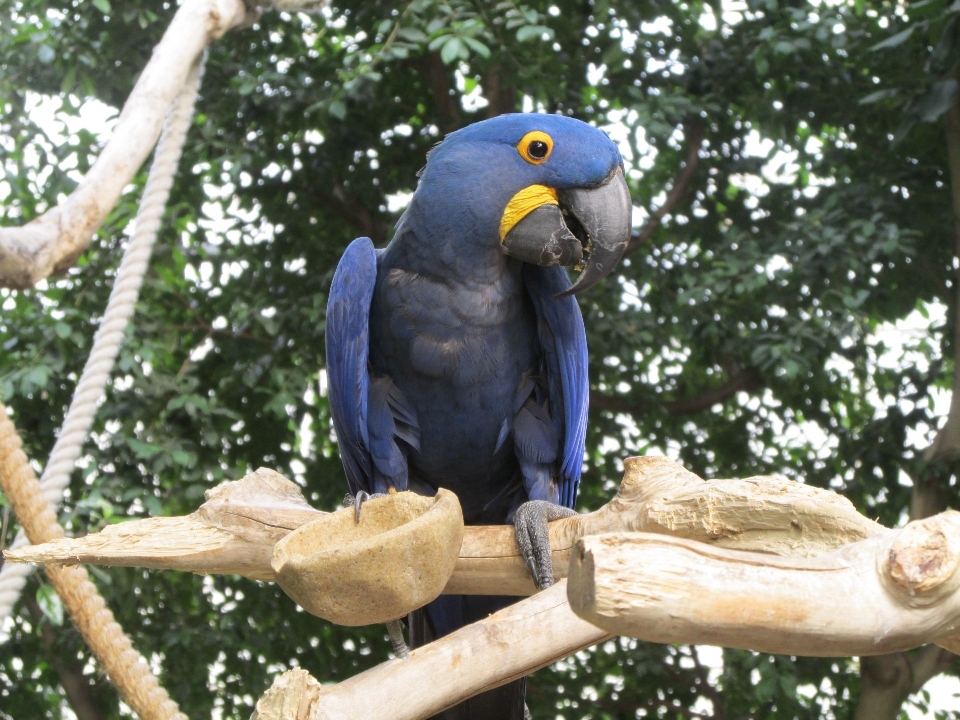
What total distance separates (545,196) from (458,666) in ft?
2.75

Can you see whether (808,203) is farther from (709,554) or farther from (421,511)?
(709,554)

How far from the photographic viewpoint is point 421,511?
4.43 feet

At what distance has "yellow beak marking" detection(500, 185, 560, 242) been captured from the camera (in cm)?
170

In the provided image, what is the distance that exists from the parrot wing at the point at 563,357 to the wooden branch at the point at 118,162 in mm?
784

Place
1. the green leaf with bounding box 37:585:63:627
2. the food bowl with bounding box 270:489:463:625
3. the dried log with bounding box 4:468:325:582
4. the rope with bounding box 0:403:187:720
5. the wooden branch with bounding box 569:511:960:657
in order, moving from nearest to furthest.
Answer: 1. the wooden branch with bounding box 569:511:960:657
2. the food bowl with bounding box 270:489:463:625
3. the dried log with bounding box 4:468:325:582
4. the rope with bounding box 0:403:187:720
5. the green leaf with bounding box 37:585:63:627

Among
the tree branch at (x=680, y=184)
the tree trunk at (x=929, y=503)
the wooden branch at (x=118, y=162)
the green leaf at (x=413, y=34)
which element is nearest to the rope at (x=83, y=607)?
the wooden branch at (x=118, y=162)

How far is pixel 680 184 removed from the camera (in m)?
3.24

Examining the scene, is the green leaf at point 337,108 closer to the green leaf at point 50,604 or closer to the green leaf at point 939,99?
the green leaf at point 50,604

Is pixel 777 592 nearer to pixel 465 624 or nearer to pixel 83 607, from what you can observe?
pixel 465 624

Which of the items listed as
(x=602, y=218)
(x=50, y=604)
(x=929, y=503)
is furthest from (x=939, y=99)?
(x=50, y=604)

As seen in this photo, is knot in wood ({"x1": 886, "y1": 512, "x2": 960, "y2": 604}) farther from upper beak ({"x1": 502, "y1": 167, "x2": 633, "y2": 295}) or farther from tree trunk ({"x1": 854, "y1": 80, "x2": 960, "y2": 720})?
tree trunk ({"x1": 854, "y1": 80, "x2": 960, "y2": 720})

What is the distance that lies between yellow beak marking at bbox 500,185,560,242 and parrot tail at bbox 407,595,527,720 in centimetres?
74

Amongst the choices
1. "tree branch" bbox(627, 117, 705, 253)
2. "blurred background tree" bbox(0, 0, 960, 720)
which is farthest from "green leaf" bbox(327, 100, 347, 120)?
"tree branch" bbox(627, 117, 705, 253)

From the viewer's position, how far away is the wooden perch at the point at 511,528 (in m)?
1.21
